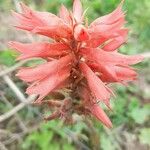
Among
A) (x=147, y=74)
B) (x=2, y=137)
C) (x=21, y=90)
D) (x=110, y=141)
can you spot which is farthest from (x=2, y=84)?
(x=147, y=74)

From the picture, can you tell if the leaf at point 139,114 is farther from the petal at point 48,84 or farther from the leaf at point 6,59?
the petal at point 48,84

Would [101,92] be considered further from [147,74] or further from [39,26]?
[147,74]

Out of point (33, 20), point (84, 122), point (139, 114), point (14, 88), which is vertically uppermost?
point (33, 20)

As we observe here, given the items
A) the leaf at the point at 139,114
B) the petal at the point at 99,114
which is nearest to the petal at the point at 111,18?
the petal at the point at 99,114

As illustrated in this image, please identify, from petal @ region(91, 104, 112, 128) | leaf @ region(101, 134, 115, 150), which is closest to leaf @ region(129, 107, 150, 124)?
leaf @ region(101, 134, 115, 150)

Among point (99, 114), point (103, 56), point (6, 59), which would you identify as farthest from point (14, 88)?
point (103, 56)

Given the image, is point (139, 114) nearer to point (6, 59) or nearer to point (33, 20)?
point (6, 59)

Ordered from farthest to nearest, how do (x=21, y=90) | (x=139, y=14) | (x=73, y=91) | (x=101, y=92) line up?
(x=139, y=14) < (x=21, y=90) < (x=73, y=91) < (x=101, y=92)
